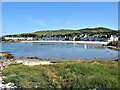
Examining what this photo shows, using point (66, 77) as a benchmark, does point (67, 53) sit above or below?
below

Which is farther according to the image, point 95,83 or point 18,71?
point 18,71

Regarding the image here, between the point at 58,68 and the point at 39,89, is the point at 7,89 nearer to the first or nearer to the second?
the point at 39,89

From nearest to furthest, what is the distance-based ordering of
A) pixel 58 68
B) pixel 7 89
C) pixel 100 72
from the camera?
1. pixel 7 89
2. pixel 100 72
3. pixel 58 68

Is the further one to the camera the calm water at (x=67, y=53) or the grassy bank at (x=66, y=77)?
the calm water at (x=67, y=53)

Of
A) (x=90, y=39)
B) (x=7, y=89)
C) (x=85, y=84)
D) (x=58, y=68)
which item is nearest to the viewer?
(x=7, y=89)

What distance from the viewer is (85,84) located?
17516 millimetres

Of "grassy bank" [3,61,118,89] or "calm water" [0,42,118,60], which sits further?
"calm water" [0,42,118,60]

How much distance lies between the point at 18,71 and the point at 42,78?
9.37ft

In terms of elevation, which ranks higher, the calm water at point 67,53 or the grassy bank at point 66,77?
the grassy bank at point 66,77

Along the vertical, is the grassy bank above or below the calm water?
above

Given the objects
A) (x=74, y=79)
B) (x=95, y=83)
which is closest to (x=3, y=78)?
(x=74, y=79)

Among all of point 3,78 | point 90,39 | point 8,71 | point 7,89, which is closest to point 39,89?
point 7,89

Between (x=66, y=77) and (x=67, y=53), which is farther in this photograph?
(x=67, y=53)

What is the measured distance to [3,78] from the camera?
19141mm
